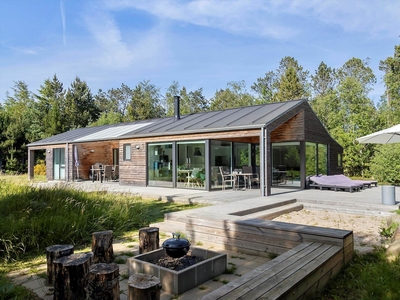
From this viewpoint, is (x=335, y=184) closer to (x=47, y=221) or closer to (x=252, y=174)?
(x=252, y=174)

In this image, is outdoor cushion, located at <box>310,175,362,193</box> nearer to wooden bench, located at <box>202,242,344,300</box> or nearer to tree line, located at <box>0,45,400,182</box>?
tree line, located at <box>0,45,400,182</box>

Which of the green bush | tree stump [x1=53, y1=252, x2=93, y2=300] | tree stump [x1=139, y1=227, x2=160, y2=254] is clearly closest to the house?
the green bush

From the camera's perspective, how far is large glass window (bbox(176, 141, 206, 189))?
11352mm

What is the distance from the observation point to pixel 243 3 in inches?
434

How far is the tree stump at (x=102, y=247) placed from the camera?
3686 millimetres

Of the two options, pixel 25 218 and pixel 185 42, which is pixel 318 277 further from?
pixel 185 42

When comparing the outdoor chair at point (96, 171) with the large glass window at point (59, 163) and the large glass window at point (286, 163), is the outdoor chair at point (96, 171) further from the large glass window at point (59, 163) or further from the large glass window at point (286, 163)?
the large glass window at point (286, 163)

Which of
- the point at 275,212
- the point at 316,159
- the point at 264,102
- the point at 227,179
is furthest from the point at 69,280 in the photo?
the point at 264,102

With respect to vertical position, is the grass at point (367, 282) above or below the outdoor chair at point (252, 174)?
below

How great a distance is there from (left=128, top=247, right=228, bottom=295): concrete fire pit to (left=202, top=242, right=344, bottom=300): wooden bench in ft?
1.94

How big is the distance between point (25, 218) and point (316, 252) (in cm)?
418

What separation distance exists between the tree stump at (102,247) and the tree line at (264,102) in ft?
48.1

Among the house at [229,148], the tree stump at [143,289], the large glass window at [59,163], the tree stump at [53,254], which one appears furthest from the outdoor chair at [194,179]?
the large glass window at [59,163]

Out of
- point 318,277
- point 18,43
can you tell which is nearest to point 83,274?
point 318,277
